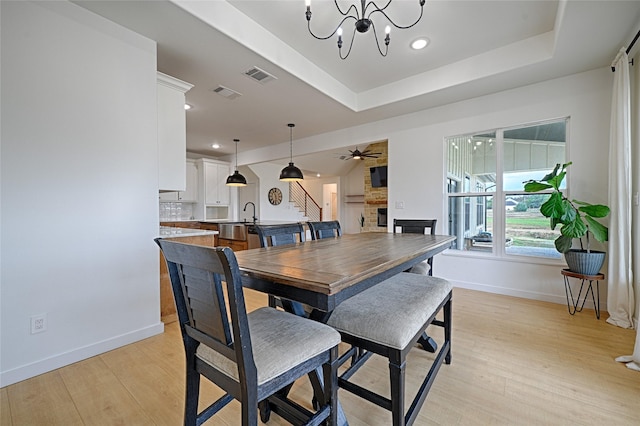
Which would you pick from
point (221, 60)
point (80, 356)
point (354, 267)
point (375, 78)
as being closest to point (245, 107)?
point (221, 60)

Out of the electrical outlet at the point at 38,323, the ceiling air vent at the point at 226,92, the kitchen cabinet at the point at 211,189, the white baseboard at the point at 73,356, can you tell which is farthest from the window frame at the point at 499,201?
the kitchen cabinet at the point at 211,189

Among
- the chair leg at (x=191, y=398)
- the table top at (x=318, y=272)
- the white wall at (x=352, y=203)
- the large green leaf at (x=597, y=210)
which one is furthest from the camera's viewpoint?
the white wall at (x=352, y=203)

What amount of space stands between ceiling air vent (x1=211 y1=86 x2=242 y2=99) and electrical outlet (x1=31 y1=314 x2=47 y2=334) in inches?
110

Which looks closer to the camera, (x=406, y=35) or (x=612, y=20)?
(x=612, y=20)

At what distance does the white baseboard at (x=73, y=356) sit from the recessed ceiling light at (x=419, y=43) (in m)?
3.69

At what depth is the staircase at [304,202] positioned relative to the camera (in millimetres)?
9289

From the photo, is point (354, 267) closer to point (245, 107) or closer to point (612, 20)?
point (612, 20)

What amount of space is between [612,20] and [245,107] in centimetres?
390

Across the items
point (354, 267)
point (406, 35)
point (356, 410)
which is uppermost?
point (406, 35)

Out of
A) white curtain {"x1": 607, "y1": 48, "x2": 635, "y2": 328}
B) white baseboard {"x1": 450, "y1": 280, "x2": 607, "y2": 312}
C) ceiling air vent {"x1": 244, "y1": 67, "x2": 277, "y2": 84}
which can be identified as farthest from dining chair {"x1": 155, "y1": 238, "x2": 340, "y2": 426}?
white baseboard {"x1": 450, "y1": 280, "x2": 607, "y2": 312}

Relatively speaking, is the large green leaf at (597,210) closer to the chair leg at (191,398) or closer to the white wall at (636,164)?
the white wall at (636,164)

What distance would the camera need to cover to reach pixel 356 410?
150 cm

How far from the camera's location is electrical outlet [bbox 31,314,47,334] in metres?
1.84

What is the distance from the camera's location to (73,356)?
6.49 feet
